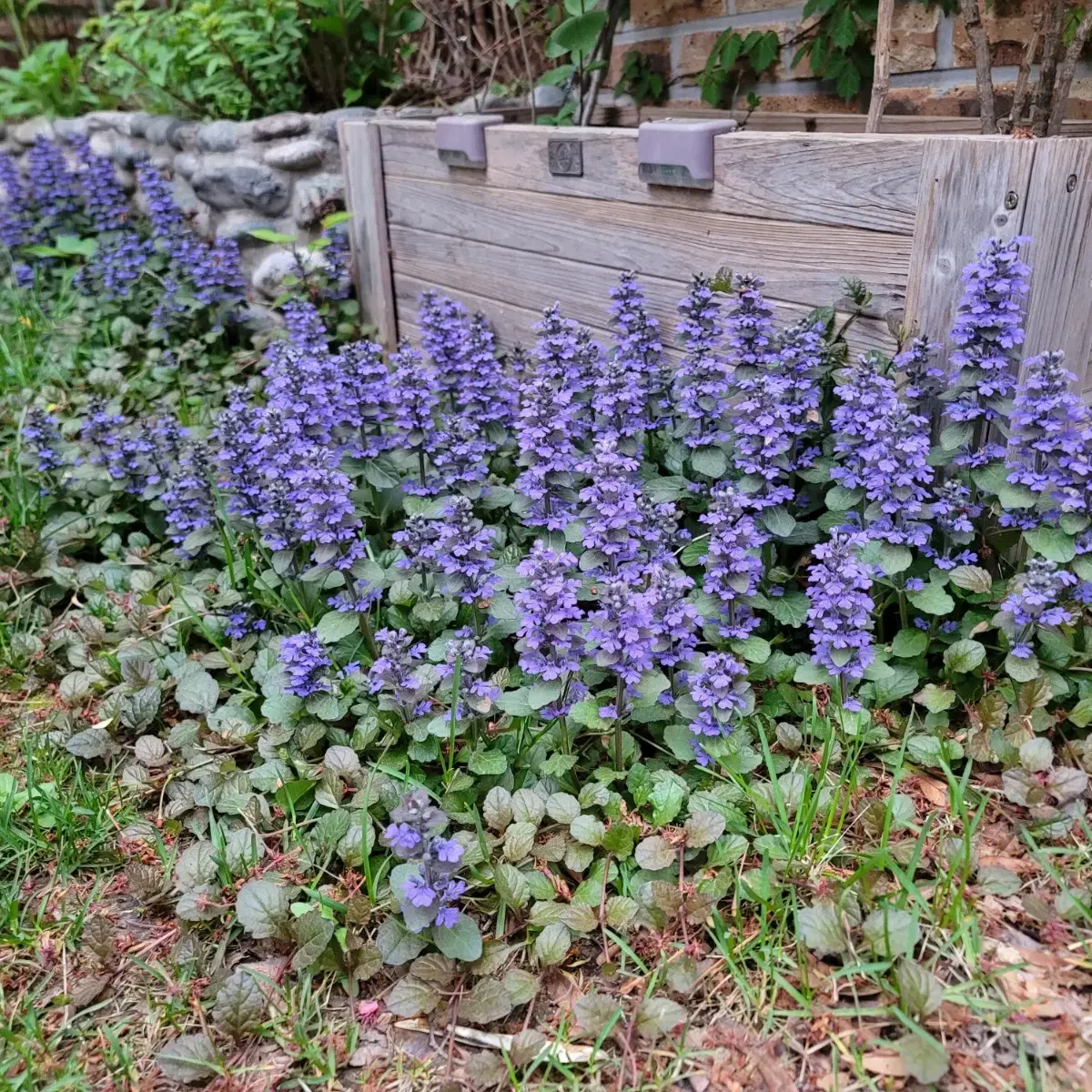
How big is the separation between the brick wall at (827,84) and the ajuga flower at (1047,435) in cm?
120

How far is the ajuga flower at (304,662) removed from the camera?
7.30 feet

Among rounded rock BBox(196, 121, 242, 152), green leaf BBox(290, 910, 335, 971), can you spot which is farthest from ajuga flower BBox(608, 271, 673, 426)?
rounded rock BBox(196, 121, 242, 152)

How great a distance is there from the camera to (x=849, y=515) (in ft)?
7.49

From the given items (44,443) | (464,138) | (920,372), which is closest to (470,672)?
(920,372)

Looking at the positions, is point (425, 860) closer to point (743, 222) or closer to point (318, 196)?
point (743, 222)

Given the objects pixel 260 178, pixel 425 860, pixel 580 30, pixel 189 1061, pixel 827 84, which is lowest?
pixel 189 1061

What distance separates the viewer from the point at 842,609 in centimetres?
196

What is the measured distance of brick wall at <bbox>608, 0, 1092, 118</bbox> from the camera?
9.21 ft

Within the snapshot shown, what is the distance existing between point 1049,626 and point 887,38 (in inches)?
62.4

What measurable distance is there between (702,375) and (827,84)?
151 centimetres

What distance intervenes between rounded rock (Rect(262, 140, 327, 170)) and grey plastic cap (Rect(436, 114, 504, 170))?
0.97 meters

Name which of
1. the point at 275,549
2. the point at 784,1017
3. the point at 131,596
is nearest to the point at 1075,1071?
the point at 784,1017

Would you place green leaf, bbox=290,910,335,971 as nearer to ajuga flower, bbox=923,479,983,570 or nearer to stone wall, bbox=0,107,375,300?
ajuga flower, bbox=923,479,983,570

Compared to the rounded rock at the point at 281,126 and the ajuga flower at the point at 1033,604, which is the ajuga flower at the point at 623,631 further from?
the rounded rock at the point at 281,126
